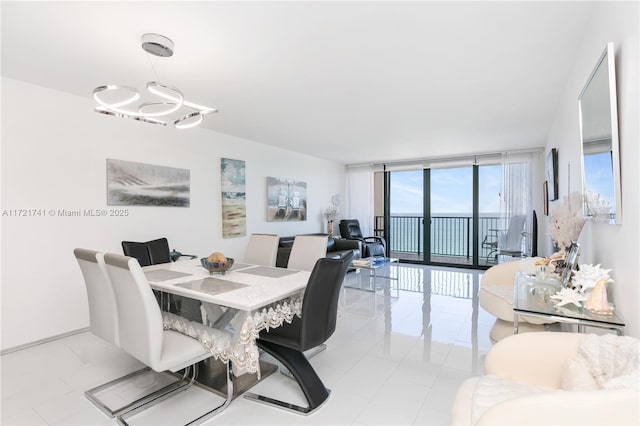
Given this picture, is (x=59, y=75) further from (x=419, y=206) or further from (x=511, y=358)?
(x=419, y=206)

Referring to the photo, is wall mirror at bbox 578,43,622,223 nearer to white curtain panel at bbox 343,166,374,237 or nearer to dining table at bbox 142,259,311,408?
dining table at bbox 142,259,311,408

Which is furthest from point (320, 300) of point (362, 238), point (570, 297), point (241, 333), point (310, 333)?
point (362, 238)

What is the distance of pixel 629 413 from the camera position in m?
0.80

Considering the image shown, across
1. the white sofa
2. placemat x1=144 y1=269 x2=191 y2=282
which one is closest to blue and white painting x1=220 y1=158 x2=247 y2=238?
placemat x1=144 y1=269 x2=191 y2=282

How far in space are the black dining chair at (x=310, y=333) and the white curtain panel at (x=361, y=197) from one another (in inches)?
212

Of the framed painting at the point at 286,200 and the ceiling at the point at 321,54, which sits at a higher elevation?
A: the ceiling at the point at 321,54

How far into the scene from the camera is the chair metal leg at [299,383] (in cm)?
193

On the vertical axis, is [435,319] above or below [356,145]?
below

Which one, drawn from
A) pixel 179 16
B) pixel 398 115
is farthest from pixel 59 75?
pixel 398 115

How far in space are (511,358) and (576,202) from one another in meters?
1.29

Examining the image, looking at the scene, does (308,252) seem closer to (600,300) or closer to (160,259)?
(160,259)

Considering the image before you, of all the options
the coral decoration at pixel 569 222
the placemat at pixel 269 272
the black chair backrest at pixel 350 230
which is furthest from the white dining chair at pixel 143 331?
the black chair backrest at pixel 350 230

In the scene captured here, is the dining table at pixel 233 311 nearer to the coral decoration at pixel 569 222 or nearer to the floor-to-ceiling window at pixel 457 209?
the coral decoration at pixel 569 222

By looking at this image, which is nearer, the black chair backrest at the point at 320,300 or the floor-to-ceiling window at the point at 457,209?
the black chair backrest at the point at 320,300
